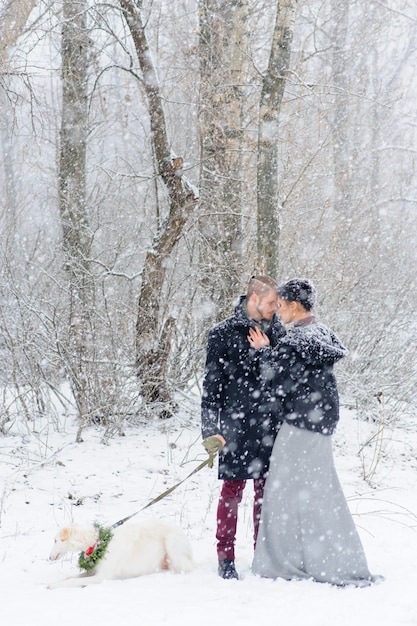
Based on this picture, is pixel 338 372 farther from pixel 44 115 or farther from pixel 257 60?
pixel 257 60

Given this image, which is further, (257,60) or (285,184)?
(257,60)

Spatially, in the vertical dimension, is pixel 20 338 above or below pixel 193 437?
above

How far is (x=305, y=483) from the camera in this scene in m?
3.81

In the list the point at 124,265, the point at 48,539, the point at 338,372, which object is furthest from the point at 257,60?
the point at 48,539

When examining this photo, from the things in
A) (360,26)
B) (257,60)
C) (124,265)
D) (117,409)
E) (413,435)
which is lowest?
(413,435)

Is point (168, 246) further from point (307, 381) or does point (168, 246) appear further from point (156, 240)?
point (307, 381)

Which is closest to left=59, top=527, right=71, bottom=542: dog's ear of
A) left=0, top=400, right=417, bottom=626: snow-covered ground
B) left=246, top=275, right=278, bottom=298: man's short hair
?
left=0, top=400, right=417, bottom=626: snow-covered ground

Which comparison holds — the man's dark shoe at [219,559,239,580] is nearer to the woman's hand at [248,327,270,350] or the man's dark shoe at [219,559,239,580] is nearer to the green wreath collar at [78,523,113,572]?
the green wreath collar at [78,523,113,572]

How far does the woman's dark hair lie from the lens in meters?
3.84

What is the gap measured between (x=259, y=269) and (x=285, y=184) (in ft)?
10.3

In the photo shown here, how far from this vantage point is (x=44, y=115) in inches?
265

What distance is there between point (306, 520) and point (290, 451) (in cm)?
41

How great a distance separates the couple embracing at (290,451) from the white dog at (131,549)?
28 centimetres

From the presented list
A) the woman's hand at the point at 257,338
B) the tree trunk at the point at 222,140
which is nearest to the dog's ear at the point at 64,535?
the woman's hand at the point at 257,338
